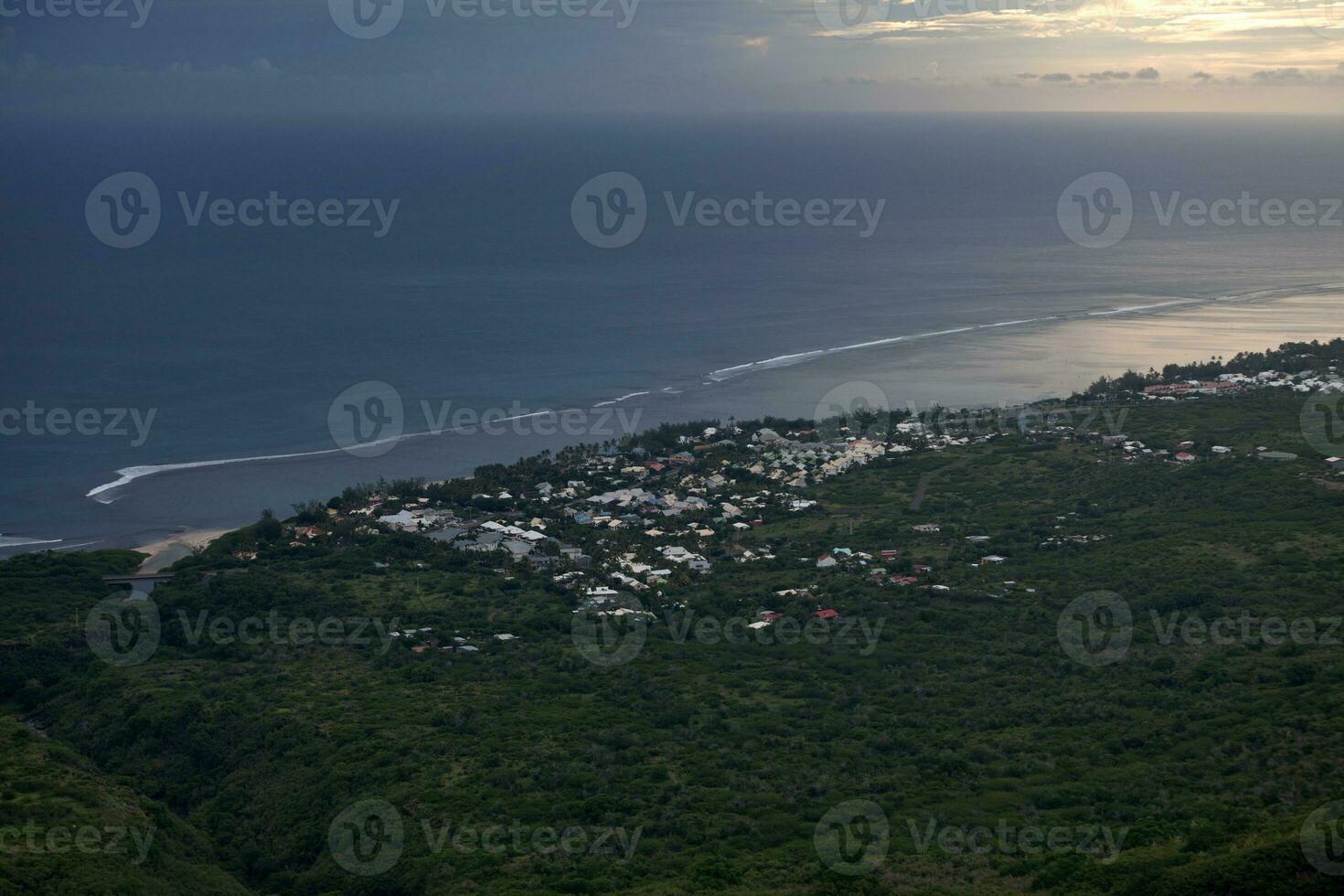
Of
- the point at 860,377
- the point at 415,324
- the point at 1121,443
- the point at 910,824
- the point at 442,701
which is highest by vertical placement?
→ the point at 415,324

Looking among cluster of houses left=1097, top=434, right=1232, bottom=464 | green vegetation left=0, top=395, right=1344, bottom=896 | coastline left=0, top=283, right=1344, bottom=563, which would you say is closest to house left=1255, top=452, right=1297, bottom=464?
green vegetation left=0, top=395, right=1344, bottom=896

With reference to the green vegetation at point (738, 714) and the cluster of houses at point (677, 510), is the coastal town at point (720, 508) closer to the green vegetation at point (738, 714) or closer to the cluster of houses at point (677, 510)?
the cluster of houses at point (677, 510)

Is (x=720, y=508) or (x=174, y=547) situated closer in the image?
(x=174, y=547)

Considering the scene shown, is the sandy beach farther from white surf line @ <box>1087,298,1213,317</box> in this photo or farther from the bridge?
white surf line @ <box>1087,298,1213,317</box>

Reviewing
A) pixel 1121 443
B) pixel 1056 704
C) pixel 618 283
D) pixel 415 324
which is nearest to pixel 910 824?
pixel 1056 704

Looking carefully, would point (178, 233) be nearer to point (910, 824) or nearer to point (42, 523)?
point (42, 523)

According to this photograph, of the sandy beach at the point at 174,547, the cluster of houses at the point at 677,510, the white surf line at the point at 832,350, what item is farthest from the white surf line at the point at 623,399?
the sandy beach at the point at 174,547

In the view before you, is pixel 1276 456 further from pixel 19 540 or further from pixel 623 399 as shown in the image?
pixel 19 540

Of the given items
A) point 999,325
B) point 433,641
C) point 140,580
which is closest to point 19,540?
point 140,580
